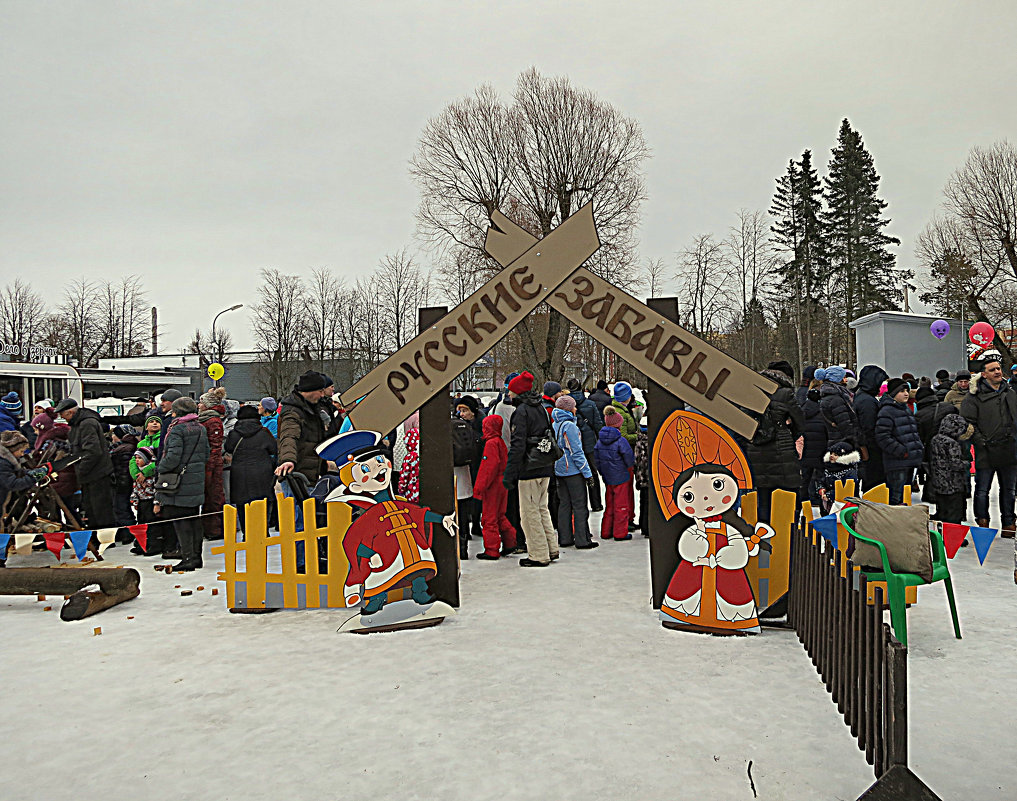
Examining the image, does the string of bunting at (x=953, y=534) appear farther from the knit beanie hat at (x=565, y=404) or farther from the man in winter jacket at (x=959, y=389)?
the man in winter jacket at (x=959, y=389)

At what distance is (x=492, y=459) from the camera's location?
870 cm

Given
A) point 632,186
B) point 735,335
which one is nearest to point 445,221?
point 632,186

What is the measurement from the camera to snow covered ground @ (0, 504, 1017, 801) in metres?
3.73

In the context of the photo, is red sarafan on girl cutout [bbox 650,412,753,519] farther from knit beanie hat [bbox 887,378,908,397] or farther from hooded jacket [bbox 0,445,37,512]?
hooded jacket [bbox 0,445,37,512]

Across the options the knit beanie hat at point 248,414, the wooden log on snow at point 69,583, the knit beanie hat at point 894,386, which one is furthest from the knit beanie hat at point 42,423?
the knit beanie hat at point 894,386

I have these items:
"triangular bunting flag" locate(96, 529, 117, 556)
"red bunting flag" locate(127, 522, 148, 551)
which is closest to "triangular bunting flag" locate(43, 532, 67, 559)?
"triangular bunting flag" locate(96, 529, 117, 556)

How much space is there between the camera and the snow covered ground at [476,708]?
12.2 ft

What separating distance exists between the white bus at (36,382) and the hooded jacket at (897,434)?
20.9 m

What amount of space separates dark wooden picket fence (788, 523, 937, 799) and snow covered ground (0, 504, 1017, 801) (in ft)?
0.66

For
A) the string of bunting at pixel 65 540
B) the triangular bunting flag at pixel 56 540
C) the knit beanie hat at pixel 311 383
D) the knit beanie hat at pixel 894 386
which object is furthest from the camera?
the knit beanie hat at pixel 894 386

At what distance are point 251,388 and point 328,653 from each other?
55806 mm

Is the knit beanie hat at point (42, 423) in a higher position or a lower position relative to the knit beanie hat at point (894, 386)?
lower

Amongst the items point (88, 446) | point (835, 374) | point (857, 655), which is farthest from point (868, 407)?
point (88, 446)

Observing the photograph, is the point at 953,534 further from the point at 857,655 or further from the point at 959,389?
the point at 959,389
